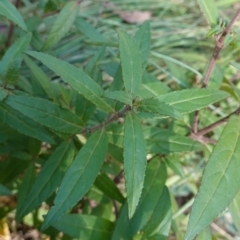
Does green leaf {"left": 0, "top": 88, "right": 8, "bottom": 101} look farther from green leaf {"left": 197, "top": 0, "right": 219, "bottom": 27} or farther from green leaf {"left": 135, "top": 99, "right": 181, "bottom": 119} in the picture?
green leaf {"left": 197, "top": 0, "right": 219, "bottom": 27}

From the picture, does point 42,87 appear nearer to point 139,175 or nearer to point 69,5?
point 69,5

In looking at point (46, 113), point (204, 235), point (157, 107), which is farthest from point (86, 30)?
point (204, 235)

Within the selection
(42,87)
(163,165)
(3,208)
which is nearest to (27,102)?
(42,87)

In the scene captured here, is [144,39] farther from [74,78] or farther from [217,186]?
[217,186]

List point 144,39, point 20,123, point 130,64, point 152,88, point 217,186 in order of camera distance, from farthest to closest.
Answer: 1. point 152,88
2. point 144,39
3. point 20,123
4. point 130,64
5. point 217,186

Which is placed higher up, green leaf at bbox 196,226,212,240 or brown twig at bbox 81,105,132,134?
brown twig at bbox 81,105,132,134

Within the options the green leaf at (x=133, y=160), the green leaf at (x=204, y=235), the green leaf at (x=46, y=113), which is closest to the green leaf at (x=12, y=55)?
the green leaf at (x=46, y=113)

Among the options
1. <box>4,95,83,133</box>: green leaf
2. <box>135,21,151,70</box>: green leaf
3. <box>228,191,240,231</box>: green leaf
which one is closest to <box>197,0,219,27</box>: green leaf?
<box>135,21,151,70</box>: green leaf
